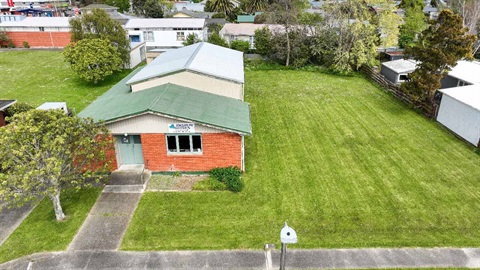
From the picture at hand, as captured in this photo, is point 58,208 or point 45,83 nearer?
point 58,208

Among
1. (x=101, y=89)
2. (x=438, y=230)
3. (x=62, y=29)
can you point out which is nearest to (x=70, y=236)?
(x=438, y=230)

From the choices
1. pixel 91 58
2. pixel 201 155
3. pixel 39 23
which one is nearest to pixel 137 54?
pixel 91 58

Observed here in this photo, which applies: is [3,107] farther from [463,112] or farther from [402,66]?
[402,66]

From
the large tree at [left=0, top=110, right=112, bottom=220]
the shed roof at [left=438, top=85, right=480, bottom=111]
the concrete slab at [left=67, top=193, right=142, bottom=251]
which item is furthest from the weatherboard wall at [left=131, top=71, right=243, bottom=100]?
the shed roof at [left=438, top=85, right=480, bottom=111]

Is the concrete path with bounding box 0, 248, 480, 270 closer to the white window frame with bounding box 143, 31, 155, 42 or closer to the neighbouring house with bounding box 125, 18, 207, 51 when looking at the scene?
the neighbouring house with bounding box 125, 18, 207, 51

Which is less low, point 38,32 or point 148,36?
point 38,32

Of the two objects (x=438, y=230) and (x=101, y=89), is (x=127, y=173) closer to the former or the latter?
(x=438, y=230)
